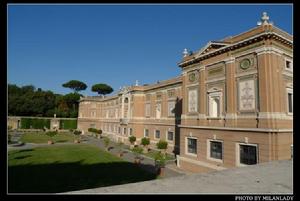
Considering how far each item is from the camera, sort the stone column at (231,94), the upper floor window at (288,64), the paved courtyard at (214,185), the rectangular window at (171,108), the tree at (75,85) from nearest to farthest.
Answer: the paved courtyard at (214,185) < the upper floor window at (288,64) < the stone column at (231,94) < the rectangular window at (171,108) < the tree at (75,85)

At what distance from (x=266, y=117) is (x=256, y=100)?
1454 mm

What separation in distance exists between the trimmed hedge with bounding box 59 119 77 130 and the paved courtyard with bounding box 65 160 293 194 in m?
73.8

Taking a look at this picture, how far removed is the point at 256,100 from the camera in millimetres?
15531

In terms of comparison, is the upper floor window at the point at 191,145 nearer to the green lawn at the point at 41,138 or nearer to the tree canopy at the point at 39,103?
the green lawn at the point at 41,138

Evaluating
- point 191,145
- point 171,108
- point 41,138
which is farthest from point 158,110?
point 41,138

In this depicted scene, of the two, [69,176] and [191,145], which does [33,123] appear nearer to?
[69,176]

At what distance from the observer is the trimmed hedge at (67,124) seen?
74.4 metres

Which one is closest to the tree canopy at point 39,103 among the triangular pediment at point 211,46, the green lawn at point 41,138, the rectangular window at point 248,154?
the green lawn at point 41,138

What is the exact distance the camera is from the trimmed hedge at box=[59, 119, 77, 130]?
2928 inches

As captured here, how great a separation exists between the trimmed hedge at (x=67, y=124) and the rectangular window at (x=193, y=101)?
61.9 metres

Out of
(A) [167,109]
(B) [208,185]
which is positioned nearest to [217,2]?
(B) [208,185]

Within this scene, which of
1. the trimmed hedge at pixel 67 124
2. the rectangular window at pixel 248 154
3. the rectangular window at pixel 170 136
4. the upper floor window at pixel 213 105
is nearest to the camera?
the rectangular window at pixel 248 154

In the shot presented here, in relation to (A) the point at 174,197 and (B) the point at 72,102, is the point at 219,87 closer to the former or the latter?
(A) the point at 174,197

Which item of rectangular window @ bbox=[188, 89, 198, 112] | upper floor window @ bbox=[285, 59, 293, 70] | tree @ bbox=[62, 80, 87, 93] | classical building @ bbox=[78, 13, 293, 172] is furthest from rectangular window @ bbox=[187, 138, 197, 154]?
tree @ bbox=[62, 80, 87, 93]
